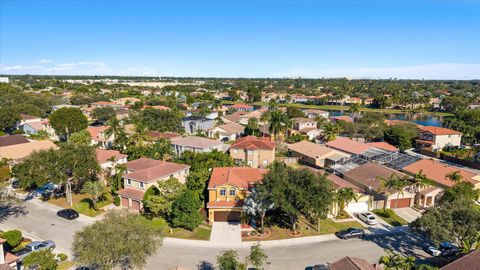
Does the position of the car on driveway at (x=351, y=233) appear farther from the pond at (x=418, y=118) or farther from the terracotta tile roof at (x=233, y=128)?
the pond at (x=418, y=118)

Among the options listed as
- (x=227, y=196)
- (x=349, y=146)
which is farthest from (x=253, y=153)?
(x=349, y=146)

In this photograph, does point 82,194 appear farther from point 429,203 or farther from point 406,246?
point 429,203

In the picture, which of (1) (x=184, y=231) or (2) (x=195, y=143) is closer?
(1) (x=184, y=231)

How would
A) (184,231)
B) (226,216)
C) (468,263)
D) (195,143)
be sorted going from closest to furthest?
(468,263) → (184,231) → (226,216) → (195,143)

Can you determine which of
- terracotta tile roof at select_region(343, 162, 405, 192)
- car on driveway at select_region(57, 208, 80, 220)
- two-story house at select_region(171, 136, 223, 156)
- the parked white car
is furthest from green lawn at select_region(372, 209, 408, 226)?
car on driveway at select_region(57, 208, 80, 220)

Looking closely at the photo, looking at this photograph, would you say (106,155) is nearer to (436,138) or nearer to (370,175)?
(370,175)

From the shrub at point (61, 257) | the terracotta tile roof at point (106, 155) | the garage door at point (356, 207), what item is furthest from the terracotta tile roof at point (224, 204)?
the terracotta tile roof at point (106, 155)
